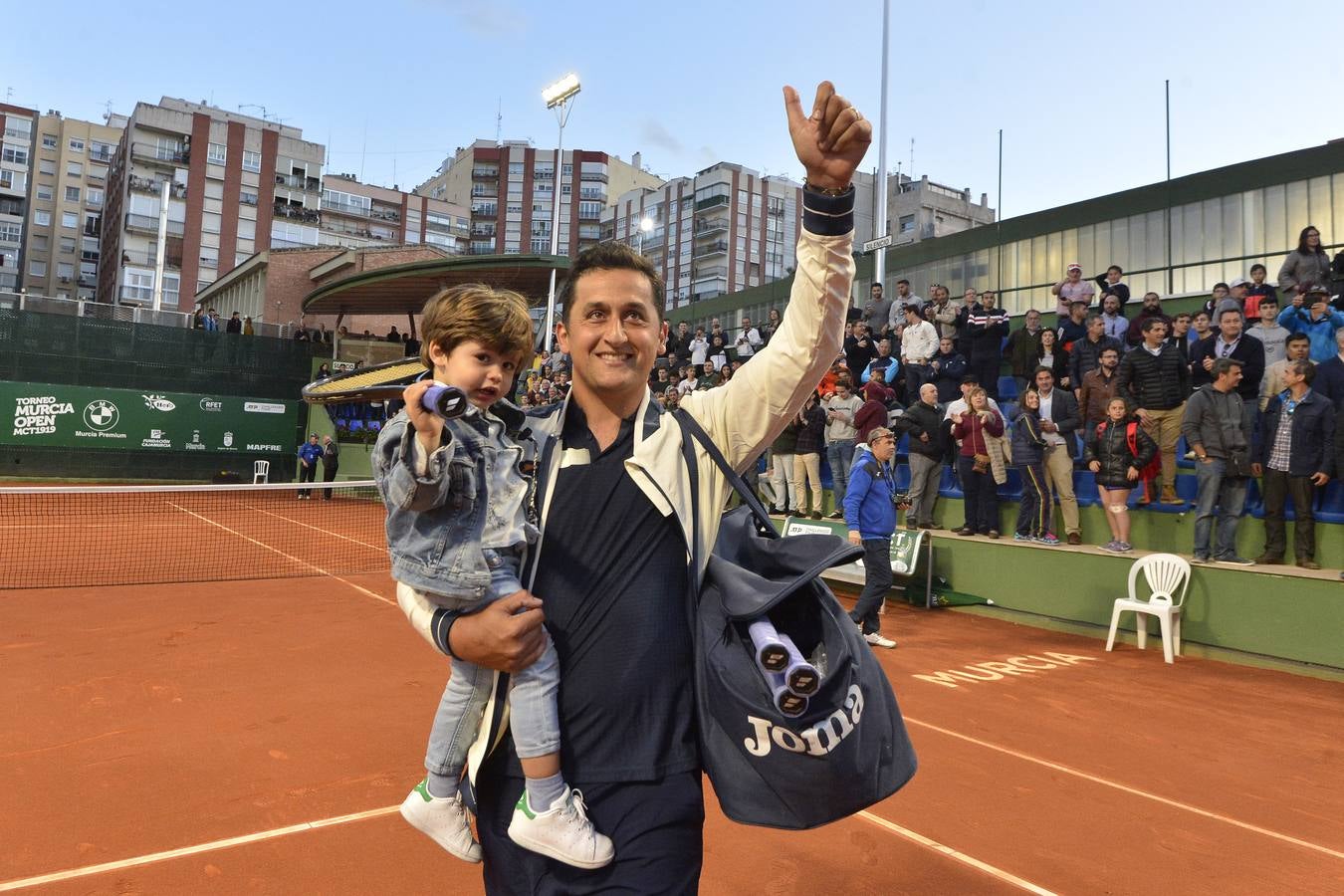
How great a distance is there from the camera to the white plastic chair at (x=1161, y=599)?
8992 mm

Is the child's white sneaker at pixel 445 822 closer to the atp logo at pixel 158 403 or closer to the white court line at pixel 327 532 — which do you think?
the white court line at pixel 327 532

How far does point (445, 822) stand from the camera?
6.43ft

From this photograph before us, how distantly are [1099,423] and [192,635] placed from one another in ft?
35.7

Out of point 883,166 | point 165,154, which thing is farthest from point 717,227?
A: point 883,166

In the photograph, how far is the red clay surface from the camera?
3.84m

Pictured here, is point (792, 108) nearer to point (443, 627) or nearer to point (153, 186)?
point (443, 627)

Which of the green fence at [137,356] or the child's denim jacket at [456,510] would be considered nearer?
the child's denim jacket at [456,510]

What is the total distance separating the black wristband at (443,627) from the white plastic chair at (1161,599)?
9345 millimetres

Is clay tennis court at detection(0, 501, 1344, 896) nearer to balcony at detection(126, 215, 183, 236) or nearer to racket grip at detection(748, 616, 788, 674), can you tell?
racket grip at detection(748, 616, 788, 674)

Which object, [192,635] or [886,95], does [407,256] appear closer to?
[886,95]

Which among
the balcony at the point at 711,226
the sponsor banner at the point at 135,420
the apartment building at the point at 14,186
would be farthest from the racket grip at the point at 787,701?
the apartment building at the point at 14,186

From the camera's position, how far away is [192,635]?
8398 millimetres

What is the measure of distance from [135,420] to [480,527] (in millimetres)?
31143

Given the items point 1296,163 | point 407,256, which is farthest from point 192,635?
point 407,256
